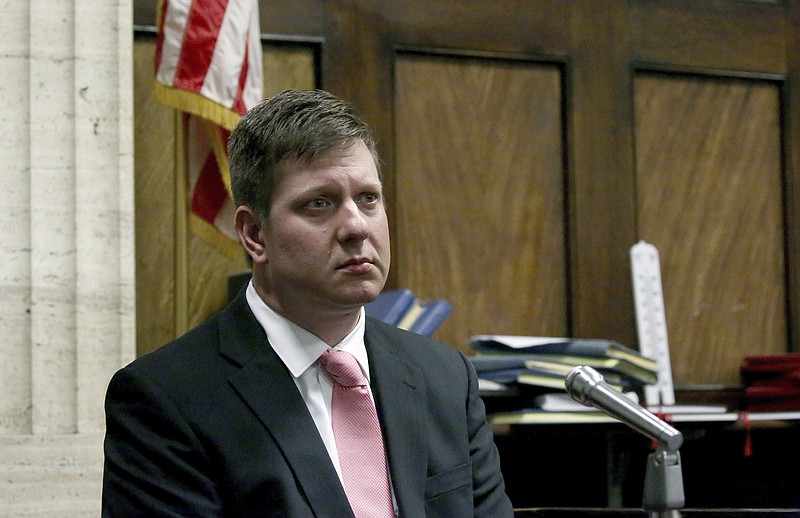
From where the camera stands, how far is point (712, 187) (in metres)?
4.02

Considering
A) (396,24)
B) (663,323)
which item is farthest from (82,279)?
(663,323)

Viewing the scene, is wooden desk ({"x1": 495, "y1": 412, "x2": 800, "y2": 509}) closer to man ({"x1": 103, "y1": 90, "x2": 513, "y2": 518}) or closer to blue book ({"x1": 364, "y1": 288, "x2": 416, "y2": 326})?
blue book ({"x1": 364, "y1": 288, "x2": 416, "y2": 326})

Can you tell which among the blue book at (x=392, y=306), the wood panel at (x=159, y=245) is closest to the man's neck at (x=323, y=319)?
the blue book at (x=392, y=306)

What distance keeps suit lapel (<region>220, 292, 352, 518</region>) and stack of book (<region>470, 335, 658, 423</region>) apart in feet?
3.97

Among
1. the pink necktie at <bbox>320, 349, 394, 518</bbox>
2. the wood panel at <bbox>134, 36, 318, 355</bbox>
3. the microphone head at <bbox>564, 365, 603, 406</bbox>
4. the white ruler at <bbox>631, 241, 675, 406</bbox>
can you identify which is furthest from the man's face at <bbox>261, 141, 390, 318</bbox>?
the white ruler at <bbox>631, 241, 675, 406</bbox>

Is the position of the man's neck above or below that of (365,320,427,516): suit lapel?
above

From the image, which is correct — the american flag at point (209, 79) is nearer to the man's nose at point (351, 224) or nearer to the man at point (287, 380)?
the man at point (287, 380)

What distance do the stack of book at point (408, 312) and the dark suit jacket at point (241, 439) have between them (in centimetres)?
102

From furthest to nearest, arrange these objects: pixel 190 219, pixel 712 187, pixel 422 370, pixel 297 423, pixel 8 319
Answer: pixel 712 187
pixel 190 219
pixel 8 319
pixel 422 370
pixel 297 423

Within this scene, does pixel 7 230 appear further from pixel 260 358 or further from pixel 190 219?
pixel 260 358

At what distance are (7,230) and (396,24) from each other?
151 centimetres

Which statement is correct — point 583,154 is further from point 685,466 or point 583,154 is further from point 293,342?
point 293,342

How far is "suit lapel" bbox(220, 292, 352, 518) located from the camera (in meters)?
1.90

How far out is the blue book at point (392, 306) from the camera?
10.4 ft
